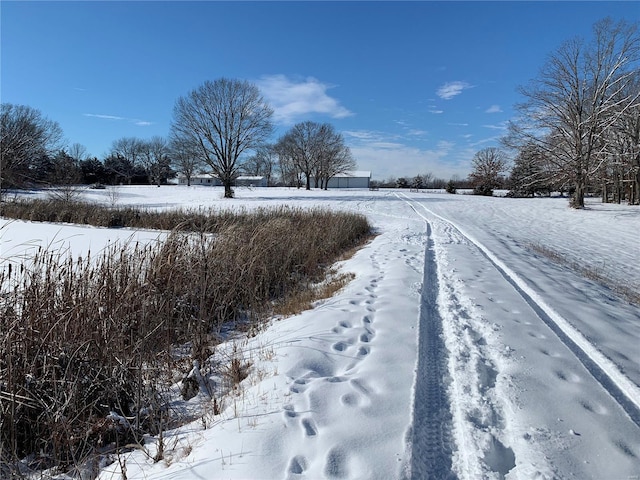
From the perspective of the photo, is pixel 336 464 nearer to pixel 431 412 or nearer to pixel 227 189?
pixel 431 412

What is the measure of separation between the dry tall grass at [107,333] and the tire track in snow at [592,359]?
3941mm

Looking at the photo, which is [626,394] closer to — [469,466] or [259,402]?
[469,466]

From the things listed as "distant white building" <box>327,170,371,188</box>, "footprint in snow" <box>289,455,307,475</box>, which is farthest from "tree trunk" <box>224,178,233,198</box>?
"distant white building" <box>327,170,371,188</box>

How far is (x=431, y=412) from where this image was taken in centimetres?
295

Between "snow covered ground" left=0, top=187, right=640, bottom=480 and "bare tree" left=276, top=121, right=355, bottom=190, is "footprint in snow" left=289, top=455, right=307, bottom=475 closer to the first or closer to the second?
"snow covered ground" left=0, top=187, right=640, bottom=480

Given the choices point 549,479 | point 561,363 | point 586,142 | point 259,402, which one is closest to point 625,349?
point 561,363

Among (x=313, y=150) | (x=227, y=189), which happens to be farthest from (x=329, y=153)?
(x=227, y=189)

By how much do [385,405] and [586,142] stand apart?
3055cm

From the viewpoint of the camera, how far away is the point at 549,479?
7.38 feet

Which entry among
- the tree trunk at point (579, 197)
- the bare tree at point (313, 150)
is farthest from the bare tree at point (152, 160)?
the tree trunk at point (579, 197)

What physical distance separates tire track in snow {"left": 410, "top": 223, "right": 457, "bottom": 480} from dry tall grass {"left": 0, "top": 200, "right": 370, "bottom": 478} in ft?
7.00

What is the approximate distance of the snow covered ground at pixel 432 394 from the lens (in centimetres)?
239

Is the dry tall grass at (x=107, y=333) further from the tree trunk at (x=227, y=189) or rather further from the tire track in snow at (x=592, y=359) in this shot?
the tree trunk at (x=227, y=189)

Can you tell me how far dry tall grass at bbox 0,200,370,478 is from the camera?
291 cm
